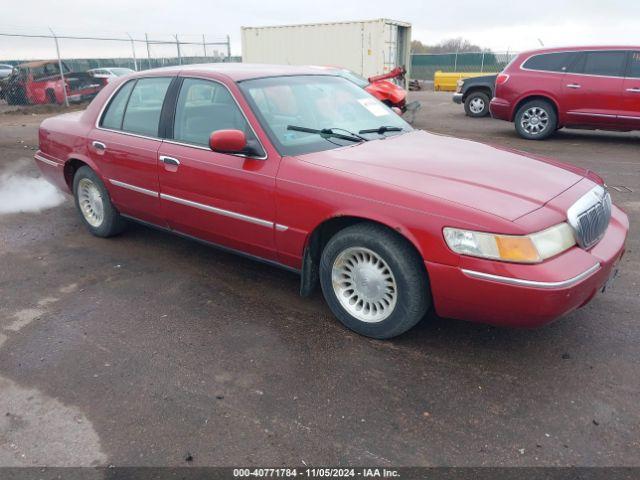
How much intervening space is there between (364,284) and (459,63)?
33054 mm

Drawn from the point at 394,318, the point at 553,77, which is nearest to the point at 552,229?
the point at 394,318

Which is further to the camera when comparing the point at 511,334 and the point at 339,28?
the point at 339,28

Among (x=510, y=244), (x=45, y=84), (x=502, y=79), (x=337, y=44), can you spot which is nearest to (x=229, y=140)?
(x=510, y=244)

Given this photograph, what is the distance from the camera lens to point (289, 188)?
3354mm

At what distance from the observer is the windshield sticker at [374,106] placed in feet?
14.0

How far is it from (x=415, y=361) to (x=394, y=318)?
0.27 m

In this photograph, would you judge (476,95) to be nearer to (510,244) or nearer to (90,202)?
(90,202)

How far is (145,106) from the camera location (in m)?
4.44

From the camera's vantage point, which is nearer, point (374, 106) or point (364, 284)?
point (364, 284)

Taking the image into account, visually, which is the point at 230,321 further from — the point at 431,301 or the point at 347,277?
the point at 431,301

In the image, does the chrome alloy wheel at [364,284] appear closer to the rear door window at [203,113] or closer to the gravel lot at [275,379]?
the gravel lot at [275,379]

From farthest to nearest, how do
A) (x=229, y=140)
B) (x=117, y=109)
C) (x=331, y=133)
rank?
(x=117, y=109)
(x=331, y=133)
(x=229, y=140)

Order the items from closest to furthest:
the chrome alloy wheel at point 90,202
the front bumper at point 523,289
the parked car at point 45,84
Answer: the front bumper at point 523,289, the chrome alloy wheel at point 90,202, the parked car at point 45,84

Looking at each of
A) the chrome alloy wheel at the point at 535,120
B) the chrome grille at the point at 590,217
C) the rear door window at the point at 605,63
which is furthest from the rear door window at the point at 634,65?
the chrome grille at the point at 590,217
